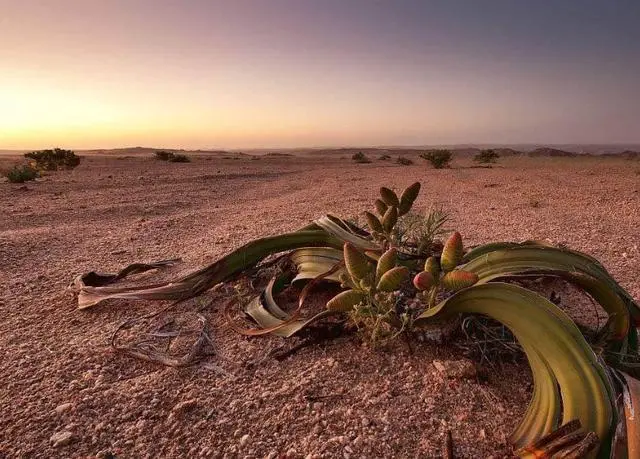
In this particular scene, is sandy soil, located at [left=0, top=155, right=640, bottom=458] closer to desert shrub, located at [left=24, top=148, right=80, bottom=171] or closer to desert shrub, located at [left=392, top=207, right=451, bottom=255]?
desert shrub, located at [left=392, top=207, right=451, bottom=255]

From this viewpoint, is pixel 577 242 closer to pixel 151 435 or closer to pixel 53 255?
pixel 151 435

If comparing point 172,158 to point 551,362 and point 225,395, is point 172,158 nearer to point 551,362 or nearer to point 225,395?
point 225,395

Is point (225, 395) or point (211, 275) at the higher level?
point (211, 275)

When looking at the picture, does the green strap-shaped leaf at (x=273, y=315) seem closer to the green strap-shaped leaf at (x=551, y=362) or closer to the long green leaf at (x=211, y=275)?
the long green leaf at (x=211, y=275)

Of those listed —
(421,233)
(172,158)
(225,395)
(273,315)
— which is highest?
(172,158)

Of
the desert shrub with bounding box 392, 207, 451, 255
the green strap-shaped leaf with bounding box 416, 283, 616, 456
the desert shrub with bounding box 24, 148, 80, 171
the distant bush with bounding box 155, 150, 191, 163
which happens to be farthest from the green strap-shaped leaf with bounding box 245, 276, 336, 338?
the distant bush with bounding box 155, 150, 191, 163

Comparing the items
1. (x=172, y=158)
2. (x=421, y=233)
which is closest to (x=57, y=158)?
(x=172, y=158)

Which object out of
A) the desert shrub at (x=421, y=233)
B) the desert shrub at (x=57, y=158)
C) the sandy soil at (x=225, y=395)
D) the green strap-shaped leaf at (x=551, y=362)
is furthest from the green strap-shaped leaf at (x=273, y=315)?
the desert shrub at (x=57, y=158)

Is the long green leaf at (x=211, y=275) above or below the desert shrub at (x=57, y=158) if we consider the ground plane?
below

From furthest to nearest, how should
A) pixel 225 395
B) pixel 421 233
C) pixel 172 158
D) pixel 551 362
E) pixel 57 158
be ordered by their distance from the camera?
pixel 172 158 → pixel 57 158 → pixel 421 233 → pixel 225 395 → pixel 551 362

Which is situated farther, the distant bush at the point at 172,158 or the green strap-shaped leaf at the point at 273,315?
the distant bush at the point at 172,158

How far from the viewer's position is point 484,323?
1780mm

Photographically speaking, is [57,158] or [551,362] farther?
[57,158]

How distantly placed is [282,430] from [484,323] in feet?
2.90
